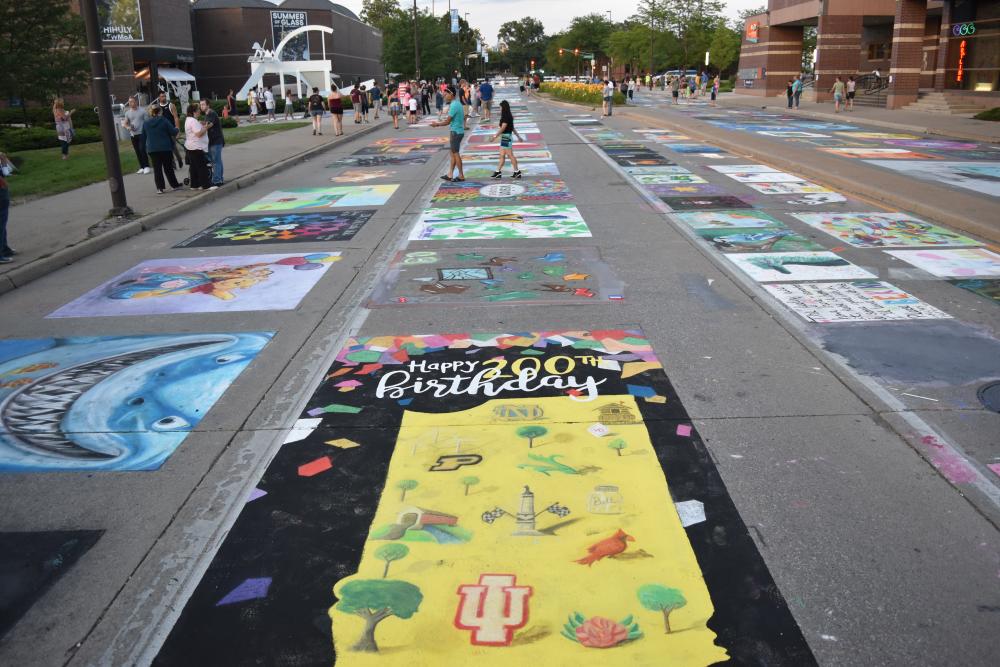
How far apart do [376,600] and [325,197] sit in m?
13.1

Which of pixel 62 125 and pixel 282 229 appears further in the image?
pixel 62 125

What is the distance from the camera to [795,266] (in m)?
9.42

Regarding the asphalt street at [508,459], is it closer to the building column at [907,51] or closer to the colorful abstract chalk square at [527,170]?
the colorful abstract chalk square at [527,170]

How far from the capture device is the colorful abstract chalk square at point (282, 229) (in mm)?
11727

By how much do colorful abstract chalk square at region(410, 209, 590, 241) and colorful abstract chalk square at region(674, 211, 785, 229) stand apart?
1679 mm

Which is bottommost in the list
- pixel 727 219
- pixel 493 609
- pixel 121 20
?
pixel 493 609

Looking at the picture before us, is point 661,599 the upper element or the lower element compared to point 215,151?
lower

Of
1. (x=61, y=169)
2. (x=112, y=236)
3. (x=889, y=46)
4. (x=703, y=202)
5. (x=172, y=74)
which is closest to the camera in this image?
(x=112, y=236)

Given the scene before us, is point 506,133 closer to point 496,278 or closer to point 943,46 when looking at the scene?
point 496,278

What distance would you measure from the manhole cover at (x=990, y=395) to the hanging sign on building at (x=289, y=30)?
81.2 m

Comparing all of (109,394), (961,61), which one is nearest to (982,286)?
(109,394)

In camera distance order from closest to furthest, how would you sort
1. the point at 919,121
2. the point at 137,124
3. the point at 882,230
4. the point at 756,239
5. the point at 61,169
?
the point at 756,239 → the point at 882,230 → the point at 137,124 → the point at 61,169 → the point at 919,121

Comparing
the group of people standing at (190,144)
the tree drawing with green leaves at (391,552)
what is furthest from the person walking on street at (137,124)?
the tree drawing with green leaves at (391,552)

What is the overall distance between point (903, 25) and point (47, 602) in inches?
1779
